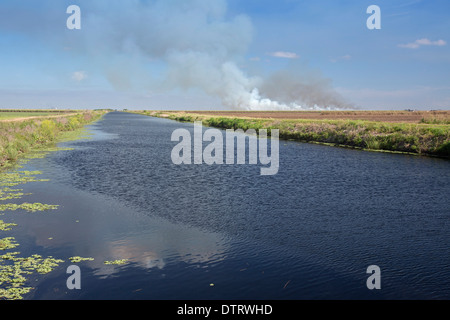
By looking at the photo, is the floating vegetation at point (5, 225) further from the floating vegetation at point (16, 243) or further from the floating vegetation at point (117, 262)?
the floating vegetation at point (117, 262)

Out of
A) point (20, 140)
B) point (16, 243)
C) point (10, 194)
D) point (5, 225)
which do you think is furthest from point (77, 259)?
point (20, 140)

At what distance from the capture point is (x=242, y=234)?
12461mm

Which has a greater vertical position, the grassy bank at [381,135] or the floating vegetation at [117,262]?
the grassy bank at [381,135]

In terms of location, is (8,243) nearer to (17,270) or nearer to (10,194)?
(17,270)

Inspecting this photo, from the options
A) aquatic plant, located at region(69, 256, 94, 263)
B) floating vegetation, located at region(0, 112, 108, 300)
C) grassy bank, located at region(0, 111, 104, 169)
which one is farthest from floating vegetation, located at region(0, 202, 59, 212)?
grassy bank, located at region(0, 111, 104, 169)

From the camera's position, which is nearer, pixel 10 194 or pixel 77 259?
pixel 77 259

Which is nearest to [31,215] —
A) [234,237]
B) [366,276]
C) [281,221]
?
[234,237]

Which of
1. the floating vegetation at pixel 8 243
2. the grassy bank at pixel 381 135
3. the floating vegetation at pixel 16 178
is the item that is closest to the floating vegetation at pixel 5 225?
the floating vegetation at pixel 8 243

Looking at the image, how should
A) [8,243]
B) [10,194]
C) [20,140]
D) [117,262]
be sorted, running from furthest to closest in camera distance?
[20,140], [10,194], [8,243], [117,262]

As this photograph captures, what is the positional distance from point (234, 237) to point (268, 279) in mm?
3049

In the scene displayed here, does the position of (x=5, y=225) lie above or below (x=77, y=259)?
above

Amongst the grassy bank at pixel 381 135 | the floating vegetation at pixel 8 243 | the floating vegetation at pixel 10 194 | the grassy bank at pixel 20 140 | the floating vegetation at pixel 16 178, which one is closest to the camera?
the floating vegetation at pixel 8 243

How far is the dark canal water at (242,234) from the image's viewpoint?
8.95 meters
